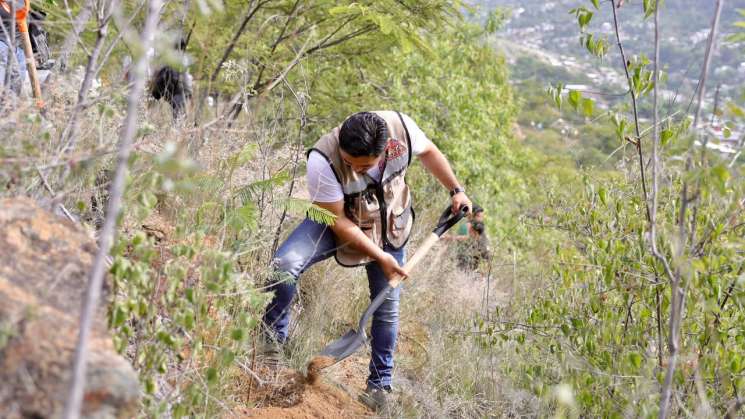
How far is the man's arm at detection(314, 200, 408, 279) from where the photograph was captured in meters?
3.62

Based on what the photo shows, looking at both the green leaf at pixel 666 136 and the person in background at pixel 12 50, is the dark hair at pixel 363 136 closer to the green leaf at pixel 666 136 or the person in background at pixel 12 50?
the green leaf at pixel 666 136

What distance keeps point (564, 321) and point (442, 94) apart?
24.8 ft

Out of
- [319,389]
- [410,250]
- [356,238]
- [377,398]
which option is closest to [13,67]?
[356,238]

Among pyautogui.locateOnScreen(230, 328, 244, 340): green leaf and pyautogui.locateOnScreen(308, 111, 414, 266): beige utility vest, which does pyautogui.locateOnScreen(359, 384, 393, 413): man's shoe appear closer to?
pyautogui.locateOnScreen(308, 111, 414, 266): beige utility vest

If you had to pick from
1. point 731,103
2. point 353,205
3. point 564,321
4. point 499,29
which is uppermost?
point 731,103

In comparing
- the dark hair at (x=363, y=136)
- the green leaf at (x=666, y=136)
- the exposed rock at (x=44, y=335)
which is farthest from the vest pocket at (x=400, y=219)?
the exposed rock at (x=44, y=335)

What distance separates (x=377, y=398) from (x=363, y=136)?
1385 millimetres

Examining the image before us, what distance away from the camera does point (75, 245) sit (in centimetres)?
189

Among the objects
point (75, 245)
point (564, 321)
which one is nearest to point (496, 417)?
point (564, 321)

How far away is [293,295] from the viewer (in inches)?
147

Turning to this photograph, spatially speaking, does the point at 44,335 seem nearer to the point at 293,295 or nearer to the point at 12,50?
the point at 12,50

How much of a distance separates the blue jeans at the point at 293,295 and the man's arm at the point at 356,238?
5.5 inches

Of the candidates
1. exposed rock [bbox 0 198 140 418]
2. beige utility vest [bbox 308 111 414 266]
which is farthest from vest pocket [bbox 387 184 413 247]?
exposed rock [bbox 0 198 140 418]

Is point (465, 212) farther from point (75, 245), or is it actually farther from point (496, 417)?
point (75, 245)
